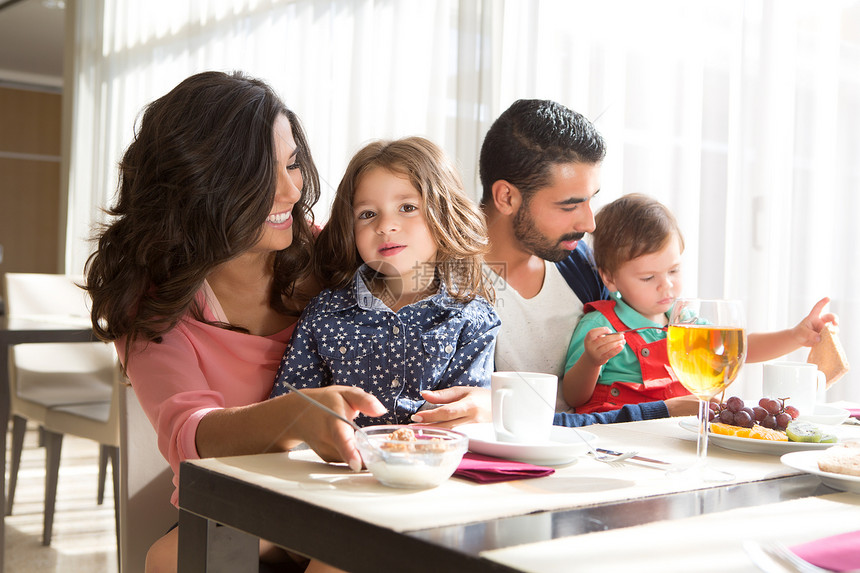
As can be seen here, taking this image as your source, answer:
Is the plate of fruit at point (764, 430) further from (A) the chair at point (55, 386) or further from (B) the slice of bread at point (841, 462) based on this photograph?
(A) the chair at point (55, 386)

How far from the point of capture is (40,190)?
8.59m

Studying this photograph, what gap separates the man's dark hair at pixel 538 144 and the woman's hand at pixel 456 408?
0.74 m

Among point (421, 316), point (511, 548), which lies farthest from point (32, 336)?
point (511, 548)

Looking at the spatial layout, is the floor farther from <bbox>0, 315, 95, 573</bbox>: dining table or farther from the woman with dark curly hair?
the woman with dark curly hair

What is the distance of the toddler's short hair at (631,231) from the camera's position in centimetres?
167

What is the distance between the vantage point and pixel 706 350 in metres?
0.80

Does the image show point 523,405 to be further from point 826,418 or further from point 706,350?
point 826,418

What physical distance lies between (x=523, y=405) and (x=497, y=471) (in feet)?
0.41

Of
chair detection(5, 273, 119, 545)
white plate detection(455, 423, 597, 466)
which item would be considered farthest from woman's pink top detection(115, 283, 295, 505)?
chair detection(5, 273, 119, 545)

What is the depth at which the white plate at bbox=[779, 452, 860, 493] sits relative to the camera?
2.37 ft

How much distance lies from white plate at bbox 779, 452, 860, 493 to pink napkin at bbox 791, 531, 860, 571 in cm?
18

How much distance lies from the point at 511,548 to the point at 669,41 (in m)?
1.79

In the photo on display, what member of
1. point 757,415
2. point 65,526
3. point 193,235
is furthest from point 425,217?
point 65,526

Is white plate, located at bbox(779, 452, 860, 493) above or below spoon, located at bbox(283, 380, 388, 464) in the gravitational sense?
below
